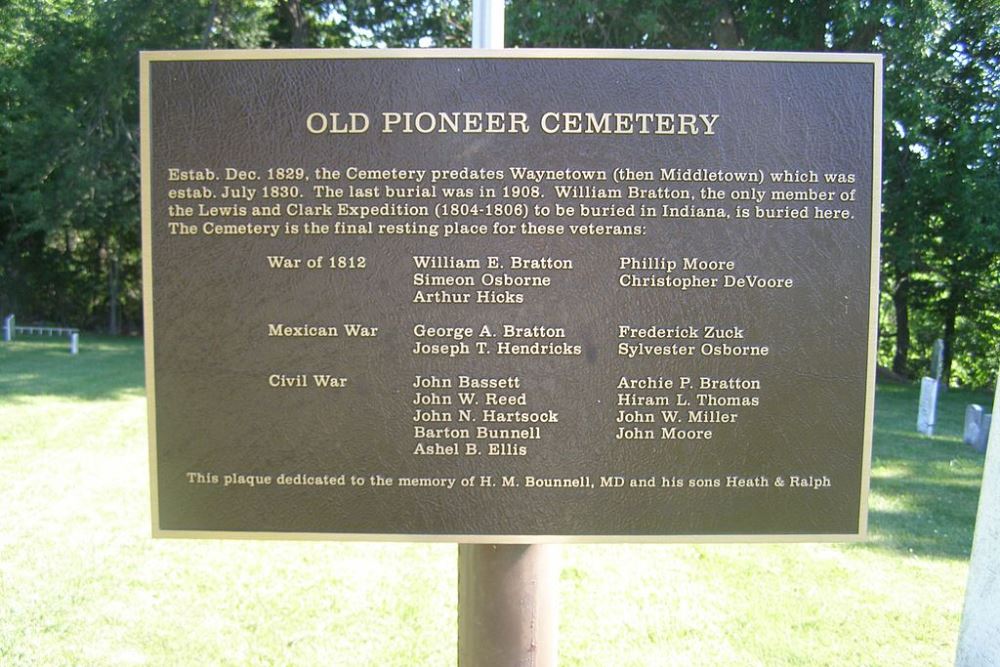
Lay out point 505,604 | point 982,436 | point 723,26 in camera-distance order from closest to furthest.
→ 1. point 505,604
2. point 982,436
3. point 723,26

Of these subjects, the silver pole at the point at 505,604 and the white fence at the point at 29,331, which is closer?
the silver pole at the point at 505,604

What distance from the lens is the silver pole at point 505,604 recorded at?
3.02 m

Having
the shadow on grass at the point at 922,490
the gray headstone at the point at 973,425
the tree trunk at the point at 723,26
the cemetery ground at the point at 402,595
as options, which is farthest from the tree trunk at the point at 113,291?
the gray headstone at the point at 973,425

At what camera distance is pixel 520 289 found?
276 centimetres

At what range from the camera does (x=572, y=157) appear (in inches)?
108

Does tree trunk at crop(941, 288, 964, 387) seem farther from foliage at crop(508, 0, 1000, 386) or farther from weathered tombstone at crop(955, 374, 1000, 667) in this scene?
weathered tombstone at crop(955, 374, 1000, 667)

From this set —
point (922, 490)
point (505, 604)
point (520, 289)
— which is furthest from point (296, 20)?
point (505, 604)

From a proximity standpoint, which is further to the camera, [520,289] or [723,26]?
[723,26]

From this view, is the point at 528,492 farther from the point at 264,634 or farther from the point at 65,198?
the point at 65,198

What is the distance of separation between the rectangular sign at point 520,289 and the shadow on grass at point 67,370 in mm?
9398

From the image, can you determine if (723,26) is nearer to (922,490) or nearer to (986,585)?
(922,490)

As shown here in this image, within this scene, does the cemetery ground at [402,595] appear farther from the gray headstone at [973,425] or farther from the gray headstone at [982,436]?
the gray headstone at [973,425]

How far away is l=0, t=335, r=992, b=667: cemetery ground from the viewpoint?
4.11 meters

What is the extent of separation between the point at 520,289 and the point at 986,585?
2.54m
